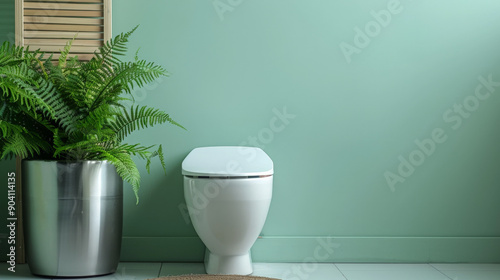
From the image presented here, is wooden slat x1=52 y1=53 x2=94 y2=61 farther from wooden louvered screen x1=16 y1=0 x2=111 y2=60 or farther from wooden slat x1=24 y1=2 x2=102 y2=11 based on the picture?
wooden slat x1=24 y1=2 x2=102 y2=11

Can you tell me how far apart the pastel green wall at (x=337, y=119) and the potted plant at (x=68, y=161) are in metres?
0.35

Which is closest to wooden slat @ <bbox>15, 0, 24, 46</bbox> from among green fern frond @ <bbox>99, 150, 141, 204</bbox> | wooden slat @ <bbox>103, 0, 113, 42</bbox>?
wooden slat @ <bbox>103, 0, 113, 42</bbox>

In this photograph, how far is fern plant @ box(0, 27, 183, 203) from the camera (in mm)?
2094

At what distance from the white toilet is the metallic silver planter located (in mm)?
376

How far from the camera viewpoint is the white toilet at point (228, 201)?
2.10 meters

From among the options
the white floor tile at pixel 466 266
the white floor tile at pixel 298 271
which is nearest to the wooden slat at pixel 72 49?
the white floor tile at pixel 298 271

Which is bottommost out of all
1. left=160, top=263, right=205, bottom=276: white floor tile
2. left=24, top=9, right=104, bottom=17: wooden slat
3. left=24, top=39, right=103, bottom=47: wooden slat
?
left=160, top=263, right=205, bottom=276: white floor tile

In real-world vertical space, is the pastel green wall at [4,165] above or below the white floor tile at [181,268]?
above

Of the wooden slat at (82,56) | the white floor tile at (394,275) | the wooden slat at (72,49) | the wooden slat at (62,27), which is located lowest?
the white floor tile at (394,275)

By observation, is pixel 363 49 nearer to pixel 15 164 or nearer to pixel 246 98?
pixel 246 98

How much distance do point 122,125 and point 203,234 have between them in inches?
21.8

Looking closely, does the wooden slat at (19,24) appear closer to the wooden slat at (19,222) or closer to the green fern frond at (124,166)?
the wooden slat at (19,222)

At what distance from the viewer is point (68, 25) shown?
2.51m

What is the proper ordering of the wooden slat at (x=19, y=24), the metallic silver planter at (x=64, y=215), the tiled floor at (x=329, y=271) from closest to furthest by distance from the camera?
the metallic silver planter at (x=64, y=215) < the tiled floor at (x=329, y=271) < the wooden slat at (x=19, y=24)
